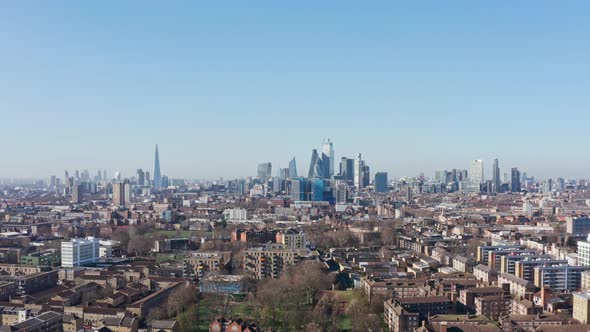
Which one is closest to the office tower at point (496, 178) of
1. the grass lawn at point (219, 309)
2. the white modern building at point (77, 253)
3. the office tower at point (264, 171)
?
the office tower at point (264, 171)

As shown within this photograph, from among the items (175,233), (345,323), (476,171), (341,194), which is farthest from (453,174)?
(345,323)

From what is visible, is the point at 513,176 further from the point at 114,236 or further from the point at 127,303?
the point at 127,303

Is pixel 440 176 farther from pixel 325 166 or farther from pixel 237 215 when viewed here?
pixel 237 215

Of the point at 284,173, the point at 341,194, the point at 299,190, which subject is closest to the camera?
the point at 299,190

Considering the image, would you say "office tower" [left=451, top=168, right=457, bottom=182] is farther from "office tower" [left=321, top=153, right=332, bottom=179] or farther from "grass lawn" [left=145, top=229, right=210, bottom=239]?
"grass lawn" [left=145, top=229, right=210, bottom=239]

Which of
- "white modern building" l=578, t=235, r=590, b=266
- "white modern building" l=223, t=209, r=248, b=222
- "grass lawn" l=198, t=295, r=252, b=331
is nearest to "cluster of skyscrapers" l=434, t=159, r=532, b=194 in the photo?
"white modern building" l=223, t=209, r=248, b=222
